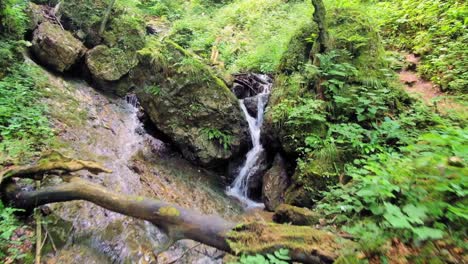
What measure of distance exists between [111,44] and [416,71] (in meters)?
9.37

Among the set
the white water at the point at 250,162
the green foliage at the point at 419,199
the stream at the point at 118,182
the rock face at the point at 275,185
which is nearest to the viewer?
the green foliage at the point at 419,199

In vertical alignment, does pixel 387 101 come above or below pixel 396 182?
above

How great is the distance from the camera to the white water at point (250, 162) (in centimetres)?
657

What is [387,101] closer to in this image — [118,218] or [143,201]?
[143,201]

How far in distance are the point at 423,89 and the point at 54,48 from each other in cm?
986

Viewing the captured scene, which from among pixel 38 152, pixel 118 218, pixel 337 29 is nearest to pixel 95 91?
pixel 38 152

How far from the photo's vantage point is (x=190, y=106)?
6.99 meters

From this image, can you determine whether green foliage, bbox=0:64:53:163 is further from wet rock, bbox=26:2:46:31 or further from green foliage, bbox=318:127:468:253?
green foliage, bbox=318:127:468:253

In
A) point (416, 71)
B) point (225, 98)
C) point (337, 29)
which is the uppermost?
point (337, 29)

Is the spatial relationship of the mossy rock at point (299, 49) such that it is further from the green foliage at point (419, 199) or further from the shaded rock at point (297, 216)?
the green foliage at point (419, 199)

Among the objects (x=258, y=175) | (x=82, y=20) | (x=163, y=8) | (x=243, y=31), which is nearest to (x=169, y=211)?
(x=258, y=175)

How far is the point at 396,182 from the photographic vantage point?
2.54 meters

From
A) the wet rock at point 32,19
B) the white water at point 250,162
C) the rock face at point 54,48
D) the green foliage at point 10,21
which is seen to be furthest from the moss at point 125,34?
the white water at point 250,162

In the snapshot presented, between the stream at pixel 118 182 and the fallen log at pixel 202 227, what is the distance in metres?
0.58
